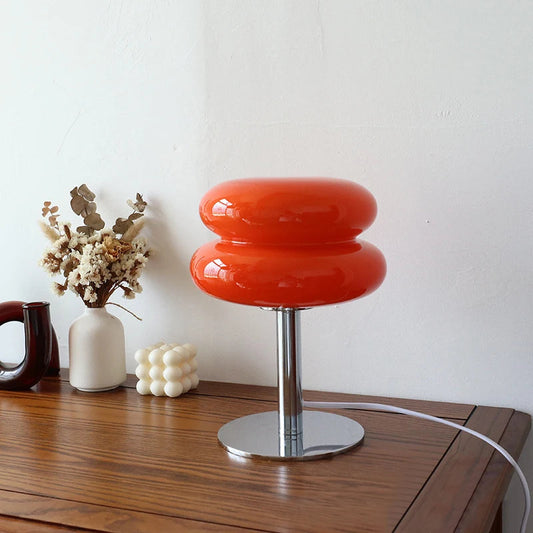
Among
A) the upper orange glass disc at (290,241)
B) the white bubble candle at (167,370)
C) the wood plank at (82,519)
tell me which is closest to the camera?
the wood plank at (82,519)

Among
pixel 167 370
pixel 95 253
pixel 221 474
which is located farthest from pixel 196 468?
pixel 95 253

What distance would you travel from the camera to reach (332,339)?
1.20m

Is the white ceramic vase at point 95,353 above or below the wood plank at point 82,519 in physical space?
above

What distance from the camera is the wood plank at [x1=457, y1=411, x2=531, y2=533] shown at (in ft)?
2.54

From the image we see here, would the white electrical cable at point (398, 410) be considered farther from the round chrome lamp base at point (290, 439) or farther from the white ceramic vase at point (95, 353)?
the white ceramic vase at point (95, 353)

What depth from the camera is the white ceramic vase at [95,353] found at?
4.02ft

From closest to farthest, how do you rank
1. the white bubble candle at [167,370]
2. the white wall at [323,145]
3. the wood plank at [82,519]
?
the wood plank at [82,519]
the white wall at [323,145]
the white bubble candle at [167,370]

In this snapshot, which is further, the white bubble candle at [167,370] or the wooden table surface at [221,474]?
the white bubble candle at [167,370]

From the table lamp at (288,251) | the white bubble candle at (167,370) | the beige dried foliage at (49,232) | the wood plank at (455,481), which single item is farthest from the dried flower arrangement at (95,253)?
the wood plank at (455,481)

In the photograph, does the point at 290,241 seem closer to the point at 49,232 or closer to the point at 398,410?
the point at 398,410

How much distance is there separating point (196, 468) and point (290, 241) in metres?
0.29

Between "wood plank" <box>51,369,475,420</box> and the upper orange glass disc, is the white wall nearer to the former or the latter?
"wood plank" <box>51,369,475,420</box>

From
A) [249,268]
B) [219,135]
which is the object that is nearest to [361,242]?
[249,268]

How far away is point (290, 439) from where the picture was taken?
99 cm
